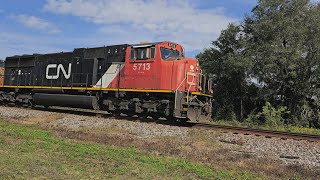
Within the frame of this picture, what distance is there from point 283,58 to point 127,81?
10369 mm

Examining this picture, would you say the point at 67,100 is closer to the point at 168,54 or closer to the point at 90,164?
the point at 168,54

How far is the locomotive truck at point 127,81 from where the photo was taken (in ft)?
50.0

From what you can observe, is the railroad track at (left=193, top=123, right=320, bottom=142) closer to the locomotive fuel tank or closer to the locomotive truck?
the locomotive truck

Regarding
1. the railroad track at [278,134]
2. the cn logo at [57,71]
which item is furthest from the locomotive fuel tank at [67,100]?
the railroad track at [278,134]

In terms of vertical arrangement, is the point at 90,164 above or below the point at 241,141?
below

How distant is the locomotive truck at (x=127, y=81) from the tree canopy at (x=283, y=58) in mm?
6649

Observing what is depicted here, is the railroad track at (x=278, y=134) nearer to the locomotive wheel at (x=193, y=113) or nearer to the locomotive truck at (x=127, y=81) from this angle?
the locomotive wheel at (x=193, y=113)

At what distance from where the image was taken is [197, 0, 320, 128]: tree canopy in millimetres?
21734

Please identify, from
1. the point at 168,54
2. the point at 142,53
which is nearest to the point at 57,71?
the point at 142,53

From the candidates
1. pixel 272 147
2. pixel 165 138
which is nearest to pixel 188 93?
pixel 165 138

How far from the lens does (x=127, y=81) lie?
16.5m

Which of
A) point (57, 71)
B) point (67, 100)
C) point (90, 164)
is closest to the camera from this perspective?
point (90, 164)

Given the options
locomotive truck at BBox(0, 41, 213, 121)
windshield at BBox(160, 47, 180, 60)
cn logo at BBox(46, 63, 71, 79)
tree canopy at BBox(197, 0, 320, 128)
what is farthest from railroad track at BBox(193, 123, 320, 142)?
cn logo at BBox(46, 63, 71, 79)

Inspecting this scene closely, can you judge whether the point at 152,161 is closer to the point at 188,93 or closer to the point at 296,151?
the point at 296,151
